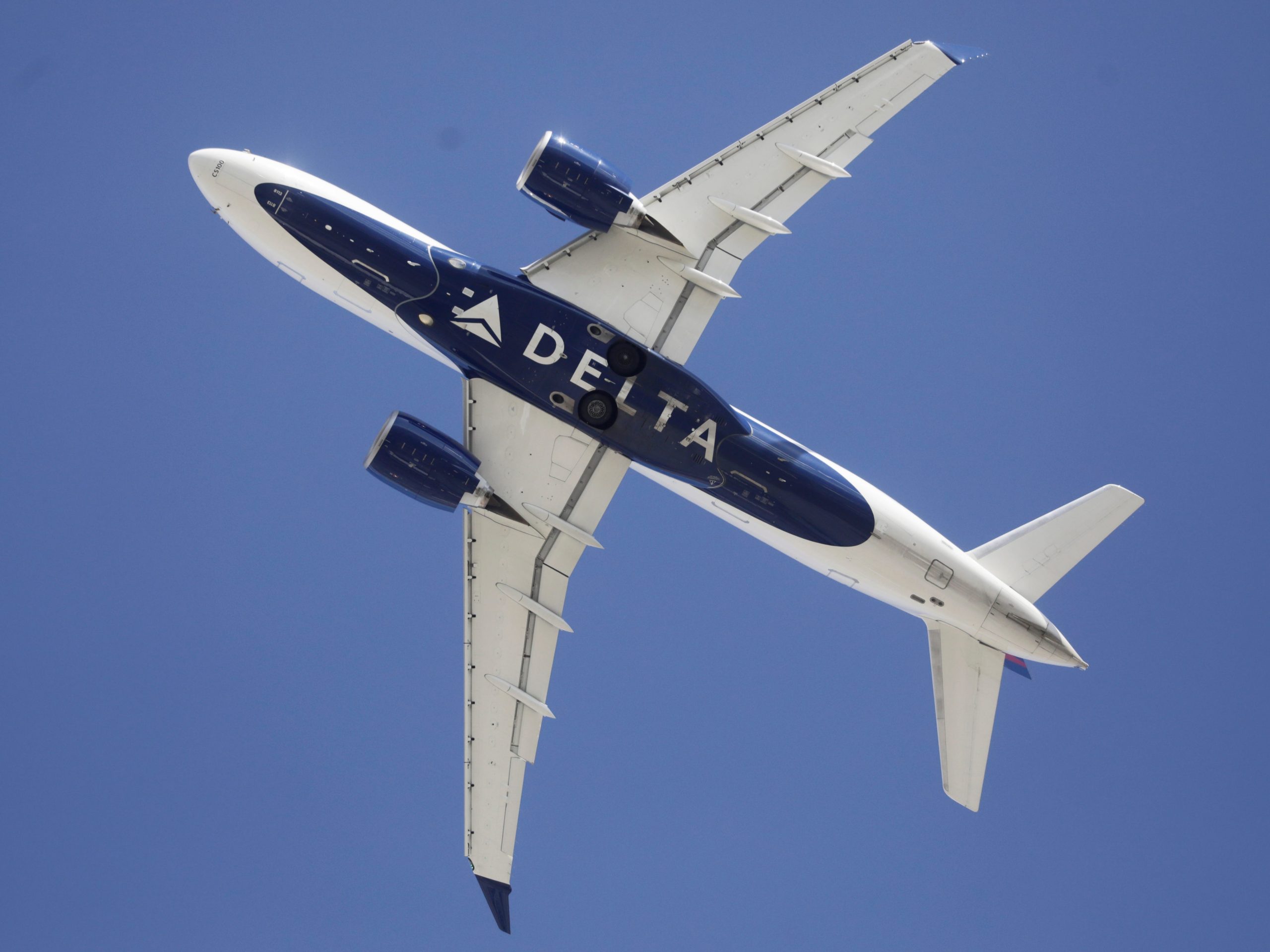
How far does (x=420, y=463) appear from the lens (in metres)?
23.1

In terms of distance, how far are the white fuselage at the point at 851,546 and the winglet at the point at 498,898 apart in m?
11.8

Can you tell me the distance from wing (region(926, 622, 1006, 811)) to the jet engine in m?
12.6

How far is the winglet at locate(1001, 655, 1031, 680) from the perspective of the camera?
2577cm

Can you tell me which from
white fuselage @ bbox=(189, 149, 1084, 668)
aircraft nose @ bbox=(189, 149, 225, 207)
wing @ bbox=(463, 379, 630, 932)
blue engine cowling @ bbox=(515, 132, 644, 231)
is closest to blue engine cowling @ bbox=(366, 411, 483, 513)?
wing @ bbox=(463, 379, 630, 932)

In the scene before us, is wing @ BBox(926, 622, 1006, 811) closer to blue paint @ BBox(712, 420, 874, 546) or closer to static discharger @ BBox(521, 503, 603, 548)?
blue paint @ BBox(712, 420, 874, 546)

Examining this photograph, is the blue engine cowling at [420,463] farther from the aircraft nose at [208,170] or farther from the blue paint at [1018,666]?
the blue paint at [1018,666]

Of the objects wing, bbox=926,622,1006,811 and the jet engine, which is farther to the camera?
wing, bbox=926,622,1006,811

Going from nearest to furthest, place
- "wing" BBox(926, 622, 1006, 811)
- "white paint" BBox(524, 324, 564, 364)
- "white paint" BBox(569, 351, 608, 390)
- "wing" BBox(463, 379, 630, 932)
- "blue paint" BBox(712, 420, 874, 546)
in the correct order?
"white paint" BBox(524, 324, 564, 364)
"white paint" BBox(569, 351, 608, 390)
"blue paint" BBox(712, 420, 874, 546)
"wing" BBox(463, 379, 630, 932)
"wing" BBox(926, 622, 1006, 811)

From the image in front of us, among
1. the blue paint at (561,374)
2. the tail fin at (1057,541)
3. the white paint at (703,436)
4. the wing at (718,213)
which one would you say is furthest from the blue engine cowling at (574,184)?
the tail fin at (1057,541)

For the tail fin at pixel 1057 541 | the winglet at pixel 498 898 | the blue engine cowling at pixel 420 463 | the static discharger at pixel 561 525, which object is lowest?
the winglet at pixel 498 898

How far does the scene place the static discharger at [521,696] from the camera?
84.9 ft

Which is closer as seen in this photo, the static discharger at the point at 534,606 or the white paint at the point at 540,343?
the white paint at the point at 540,343

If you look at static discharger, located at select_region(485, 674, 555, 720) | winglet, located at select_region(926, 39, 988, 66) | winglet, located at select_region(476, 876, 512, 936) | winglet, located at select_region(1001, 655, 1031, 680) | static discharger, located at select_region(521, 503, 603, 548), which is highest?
winglet, located at select_region(926, 39, 988, 66)

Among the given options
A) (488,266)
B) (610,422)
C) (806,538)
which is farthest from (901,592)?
(488,266)
